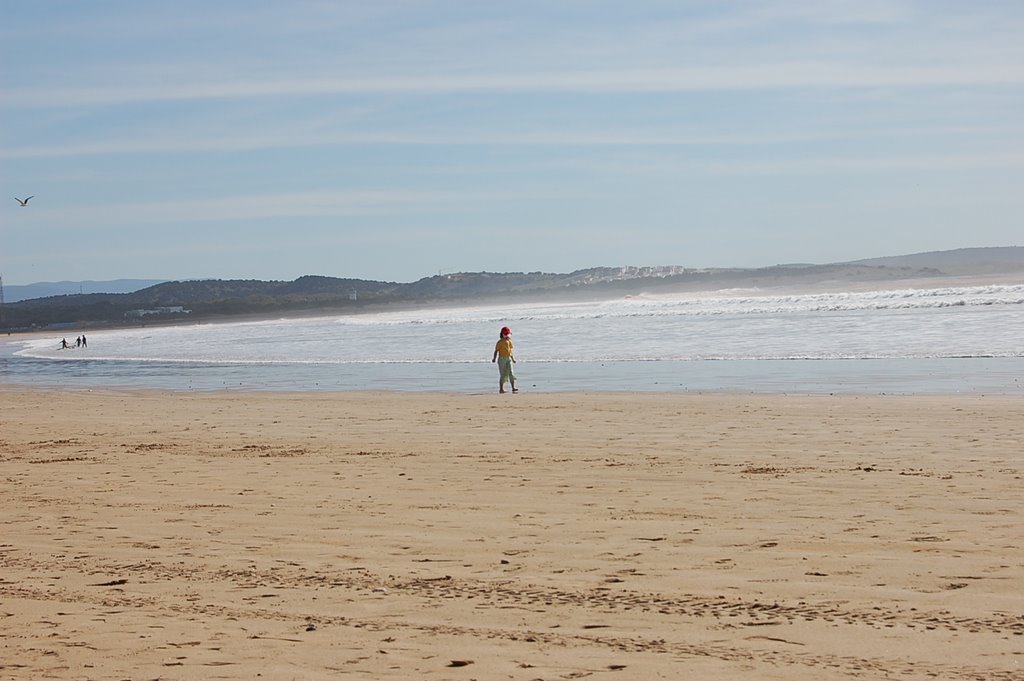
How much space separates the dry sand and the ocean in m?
7.94

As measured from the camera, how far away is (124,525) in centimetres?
816

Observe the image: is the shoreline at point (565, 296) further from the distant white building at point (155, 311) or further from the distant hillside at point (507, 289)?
the distant white building at point (155, 311)

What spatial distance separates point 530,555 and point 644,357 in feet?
71.8

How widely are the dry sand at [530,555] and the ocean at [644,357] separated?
7.94 metres

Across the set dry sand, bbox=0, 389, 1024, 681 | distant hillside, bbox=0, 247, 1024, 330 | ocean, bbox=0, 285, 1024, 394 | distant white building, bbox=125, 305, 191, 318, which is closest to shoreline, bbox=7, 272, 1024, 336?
distant hillside, bbox=0, 247, 1024, 330

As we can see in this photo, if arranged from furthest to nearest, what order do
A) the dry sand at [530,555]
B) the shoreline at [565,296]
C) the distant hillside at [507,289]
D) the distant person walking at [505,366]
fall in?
the distant hillside at [507,289]
the shoreline at [565,296]
the distant person walking at [505,366]
the dry sand at [530,555]

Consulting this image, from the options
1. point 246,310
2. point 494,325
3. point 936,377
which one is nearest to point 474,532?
point 936,377

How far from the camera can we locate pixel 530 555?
6.70 metres

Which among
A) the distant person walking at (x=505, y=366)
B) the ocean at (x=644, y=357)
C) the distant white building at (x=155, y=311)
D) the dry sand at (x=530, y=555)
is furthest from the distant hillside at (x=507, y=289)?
the dry sand at (x=530, y=555)

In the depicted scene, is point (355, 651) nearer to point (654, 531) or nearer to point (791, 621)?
point (791, 621)

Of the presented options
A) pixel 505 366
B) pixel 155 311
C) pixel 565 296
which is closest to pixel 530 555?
pixel 505 366

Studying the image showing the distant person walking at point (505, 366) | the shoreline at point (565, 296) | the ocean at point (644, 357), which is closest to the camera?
the distant person walking at point (505, 366)

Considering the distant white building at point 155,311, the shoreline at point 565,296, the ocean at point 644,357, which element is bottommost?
the ocean at point 644,357

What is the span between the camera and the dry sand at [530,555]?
15.9 feet
